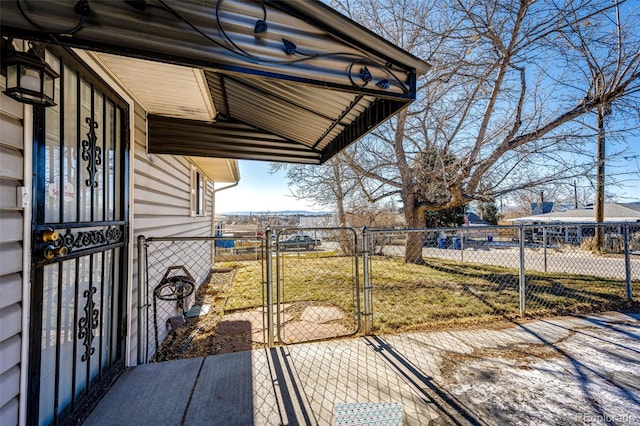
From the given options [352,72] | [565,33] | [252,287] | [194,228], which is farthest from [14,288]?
[565,33]

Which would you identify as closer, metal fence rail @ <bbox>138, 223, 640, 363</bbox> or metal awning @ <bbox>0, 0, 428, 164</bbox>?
metal awning @ <bbox>0, 0, 428, 164</bbox>

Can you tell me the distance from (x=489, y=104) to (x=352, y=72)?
549 centimetres

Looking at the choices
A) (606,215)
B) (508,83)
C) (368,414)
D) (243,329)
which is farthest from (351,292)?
(606,215)

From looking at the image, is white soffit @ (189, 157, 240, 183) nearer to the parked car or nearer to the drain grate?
the parked car

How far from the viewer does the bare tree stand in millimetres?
5098

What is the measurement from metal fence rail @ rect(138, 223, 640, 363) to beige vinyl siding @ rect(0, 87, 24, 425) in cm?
129

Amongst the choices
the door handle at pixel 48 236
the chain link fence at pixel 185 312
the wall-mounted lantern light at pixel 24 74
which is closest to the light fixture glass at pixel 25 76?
the wall-mounted lantern light at pixel 24 74

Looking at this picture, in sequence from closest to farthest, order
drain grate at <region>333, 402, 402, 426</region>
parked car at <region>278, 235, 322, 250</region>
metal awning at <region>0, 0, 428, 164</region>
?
metal awning at <region>0, 0, 428, 164</region>
drain grate at <region>333, 402, 402, 426</region>
parked car at <region>278, 235, 322, 250</region>

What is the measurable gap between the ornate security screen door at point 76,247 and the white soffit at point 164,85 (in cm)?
18

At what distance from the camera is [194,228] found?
6168 millimetres

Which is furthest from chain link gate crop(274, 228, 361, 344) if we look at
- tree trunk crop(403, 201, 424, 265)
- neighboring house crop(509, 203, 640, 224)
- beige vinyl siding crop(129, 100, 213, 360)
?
neighboring house crop(509, 203, 640, 224)

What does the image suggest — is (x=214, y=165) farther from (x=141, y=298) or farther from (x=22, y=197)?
(x=22, y=197)

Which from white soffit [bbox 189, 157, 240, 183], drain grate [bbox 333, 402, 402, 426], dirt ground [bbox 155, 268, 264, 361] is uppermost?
white soffit [bbox 189, 157, 240, 183]

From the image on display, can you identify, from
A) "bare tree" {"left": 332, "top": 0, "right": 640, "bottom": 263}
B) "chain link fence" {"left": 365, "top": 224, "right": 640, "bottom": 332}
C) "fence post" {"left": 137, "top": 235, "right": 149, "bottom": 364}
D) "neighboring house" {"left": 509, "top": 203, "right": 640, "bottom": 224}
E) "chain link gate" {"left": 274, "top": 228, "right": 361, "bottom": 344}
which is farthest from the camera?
"neighboring house" {"left": 509, "top": 203, "right": 640, "bottom": 224}
